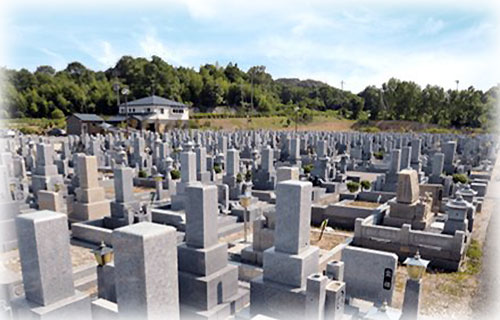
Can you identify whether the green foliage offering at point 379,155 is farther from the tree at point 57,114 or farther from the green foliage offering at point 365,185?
the tree at point 57,114

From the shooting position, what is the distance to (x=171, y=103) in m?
48.1

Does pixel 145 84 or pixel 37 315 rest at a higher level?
pixel 145 84

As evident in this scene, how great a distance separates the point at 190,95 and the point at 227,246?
60.4 metres

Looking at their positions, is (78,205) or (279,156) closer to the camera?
(78,205)

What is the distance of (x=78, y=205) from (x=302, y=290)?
7527mm

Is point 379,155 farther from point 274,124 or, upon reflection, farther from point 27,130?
point 27,130

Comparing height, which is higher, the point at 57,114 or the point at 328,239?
the point at 57,114

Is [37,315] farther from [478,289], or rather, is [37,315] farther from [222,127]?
[222,127]

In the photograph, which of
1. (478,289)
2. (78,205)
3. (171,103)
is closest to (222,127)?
(171,103)

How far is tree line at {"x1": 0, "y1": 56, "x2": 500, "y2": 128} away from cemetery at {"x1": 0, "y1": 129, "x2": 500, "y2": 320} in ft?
122

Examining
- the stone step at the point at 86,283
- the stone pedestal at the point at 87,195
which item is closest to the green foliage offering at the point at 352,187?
the stone pedestal at the point at 87,195

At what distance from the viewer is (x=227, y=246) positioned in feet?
20.6

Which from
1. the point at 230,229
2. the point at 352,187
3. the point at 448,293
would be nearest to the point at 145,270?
the point at 448,293

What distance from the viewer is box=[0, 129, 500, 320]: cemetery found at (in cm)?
348
